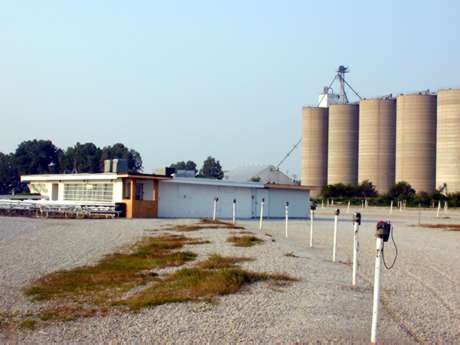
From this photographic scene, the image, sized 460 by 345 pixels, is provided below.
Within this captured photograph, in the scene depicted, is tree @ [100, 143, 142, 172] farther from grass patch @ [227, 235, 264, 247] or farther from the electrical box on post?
the electrical box on post

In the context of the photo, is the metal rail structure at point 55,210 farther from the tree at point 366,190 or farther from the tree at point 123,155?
the tree at point 123,155

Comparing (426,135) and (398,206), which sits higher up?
(426,135)

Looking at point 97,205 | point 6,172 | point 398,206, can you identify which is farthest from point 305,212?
point 6,172

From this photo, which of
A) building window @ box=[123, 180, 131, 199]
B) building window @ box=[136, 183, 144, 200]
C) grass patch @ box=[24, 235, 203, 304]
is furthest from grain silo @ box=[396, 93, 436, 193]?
grass patch @ box=[24, 235, 203, 304]

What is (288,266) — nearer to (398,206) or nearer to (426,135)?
(398,206)

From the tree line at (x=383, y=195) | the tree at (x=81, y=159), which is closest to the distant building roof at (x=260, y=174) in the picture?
the tree line at (x=383, y=195)

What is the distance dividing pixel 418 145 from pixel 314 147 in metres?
17.4

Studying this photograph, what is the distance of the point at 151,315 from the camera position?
34.0 ft

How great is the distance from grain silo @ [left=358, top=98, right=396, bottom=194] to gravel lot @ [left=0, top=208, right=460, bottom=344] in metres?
66.1

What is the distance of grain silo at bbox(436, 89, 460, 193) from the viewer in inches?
3081

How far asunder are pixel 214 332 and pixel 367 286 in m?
5.41

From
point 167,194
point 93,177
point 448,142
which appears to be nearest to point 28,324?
point 167,194

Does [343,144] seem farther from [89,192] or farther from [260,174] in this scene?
[89,192]

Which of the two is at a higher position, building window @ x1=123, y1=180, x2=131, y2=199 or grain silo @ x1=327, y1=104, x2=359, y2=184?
grain silo @ x1=327, y1=104, x2=359, y2=184
